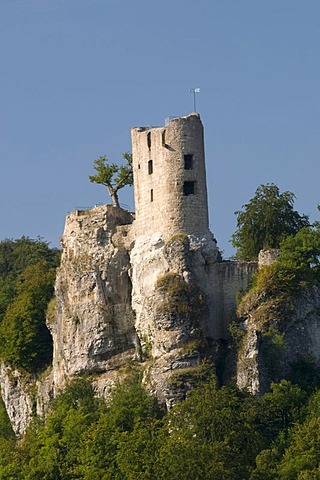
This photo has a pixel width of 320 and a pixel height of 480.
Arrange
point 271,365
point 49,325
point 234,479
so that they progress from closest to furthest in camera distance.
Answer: point 234,479, point 271,365, point 49,325

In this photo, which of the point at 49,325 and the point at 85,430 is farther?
the point at 49,325

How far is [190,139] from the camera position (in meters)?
83.8

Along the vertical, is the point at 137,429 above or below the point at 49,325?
below

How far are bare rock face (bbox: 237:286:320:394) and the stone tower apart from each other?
15.4 ft

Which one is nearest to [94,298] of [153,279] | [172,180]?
[153,279]

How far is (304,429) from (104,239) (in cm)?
1399

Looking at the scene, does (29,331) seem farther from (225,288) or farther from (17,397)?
(225,288)

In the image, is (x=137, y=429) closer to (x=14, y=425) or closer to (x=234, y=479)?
(x=234, y=479)

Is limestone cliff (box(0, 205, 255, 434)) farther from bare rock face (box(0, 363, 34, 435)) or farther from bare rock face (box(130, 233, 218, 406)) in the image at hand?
bare rock face (box(0, 363, 34, 435))

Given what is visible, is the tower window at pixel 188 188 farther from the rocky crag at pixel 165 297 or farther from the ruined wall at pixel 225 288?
the ruined wall at pixel 225 288

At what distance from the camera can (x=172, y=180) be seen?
83188mm

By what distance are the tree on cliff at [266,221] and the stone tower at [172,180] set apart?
6295mm

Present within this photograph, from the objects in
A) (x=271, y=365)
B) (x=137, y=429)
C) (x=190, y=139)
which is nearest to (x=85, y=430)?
(x=137, y=429)

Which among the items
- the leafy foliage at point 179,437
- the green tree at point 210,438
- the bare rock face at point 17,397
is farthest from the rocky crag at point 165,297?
the bare rock face at point 17,397
